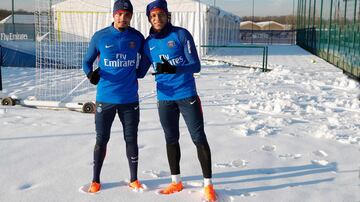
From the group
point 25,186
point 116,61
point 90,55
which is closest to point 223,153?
point 116,61

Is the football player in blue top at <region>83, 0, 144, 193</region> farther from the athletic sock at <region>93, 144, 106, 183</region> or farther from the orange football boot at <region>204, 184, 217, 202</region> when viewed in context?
the orange football boot at <region>204, 184, 217, 202</region>

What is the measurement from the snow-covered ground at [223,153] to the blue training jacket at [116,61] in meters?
0.91

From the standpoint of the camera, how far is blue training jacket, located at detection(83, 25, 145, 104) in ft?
11.4

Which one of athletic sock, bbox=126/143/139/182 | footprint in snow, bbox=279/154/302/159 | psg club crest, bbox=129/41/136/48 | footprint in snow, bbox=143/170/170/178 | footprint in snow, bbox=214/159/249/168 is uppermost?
psg club crest, bbox=129/41/136/48

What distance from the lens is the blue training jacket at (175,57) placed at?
3.37 meters

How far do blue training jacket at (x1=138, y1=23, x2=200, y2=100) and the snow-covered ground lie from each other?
953mm

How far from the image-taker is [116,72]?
3.53 meters

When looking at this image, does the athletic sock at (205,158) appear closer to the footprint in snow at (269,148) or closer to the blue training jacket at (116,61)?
the blue training jacket at (116,61)

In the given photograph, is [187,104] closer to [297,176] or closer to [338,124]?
[297,176]

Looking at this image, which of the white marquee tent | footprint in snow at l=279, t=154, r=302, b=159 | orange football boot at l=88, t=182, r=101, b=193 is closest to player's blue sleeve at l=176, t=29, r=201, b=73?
orange football boot at l=88, t=182, r=101, b=193

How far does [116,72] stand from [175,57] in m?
0.56

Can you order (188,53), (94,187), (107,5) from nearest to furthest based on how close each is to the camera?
(188,53)
(94,187)
(107,5)

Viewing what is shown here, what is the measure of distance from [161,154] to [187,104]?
1.44 meters

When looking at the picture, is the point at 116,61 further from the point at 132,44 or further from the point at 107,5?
the point at 107,5
